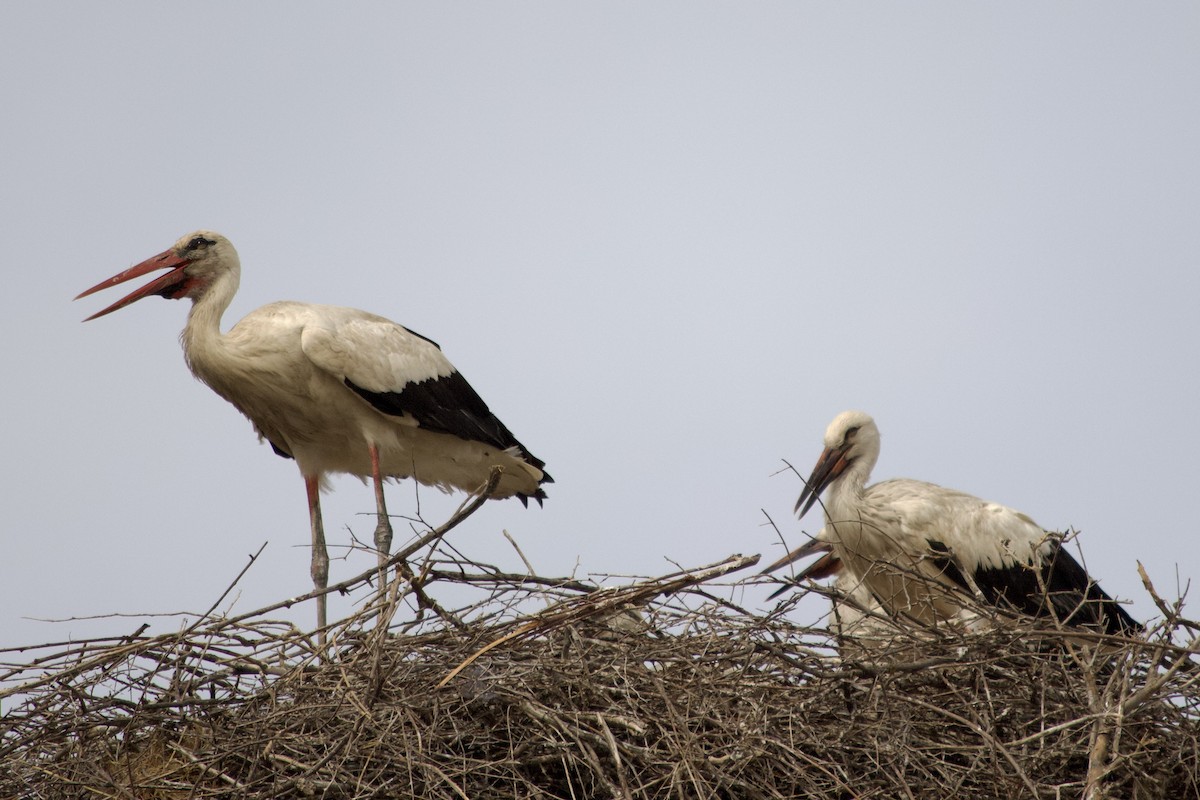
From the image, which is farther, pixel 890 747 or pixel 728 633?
pixel 728 633

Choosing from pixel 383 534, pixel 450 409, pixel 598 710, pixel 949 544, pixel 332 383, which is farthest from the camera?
pixel 383 534

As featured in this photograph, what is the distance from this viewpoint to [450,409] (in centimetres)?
741

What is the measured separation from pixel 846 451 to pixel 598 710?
10.3ft

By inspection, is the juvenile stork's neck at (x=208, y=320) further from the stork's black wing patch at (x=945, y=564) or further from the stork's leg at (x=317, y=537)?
the stork's black wing patch at (x=945, y=564)

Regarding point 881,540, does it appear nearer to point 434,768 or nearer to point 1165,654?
point 1165,654

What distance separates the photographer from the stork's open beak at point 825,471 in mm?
7236

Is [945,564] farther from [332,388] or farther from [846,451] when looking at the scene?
[332,388]

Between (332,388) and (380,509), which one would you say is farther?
(380,509)

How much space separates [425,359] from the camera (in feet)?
24.2

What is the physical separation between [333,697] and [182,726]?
22.4 inches

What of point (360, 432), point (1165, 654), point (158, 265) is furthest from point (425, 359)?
point (1165, 654)

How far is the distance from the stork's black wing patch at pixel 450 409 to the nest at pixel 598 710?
7.68 feet

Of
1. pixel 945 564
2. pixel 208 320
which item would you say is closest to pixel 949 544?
pixel 945 564

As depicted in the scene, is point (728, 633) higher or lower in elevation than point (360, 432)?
lower
